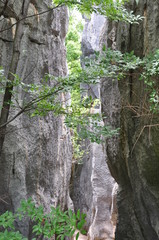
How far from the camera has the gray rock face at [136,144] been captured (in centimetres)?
508

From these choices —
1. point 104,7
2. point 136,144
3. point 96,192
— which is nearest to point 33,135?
point 136,144

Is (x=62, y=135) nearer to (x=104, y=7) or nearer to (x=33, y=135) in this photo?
(x=33, y=135)

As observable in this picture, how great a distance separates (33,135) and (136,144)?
2258 millimetres

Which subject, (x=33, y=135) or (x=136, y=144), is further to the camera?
(x=33, y=135)

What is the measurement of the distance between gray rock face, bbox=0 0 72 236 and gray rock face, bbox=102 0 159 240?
1.52 m

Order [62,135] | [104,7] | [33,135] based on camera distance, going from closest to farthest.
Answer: [104,7]
[33,135]
[62,135]

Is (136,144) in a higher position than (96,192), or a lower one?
higher

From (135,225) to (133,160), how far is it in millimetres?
1642

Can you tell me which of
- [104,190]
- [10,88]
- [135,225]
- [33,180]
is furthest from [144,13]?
[104,190]

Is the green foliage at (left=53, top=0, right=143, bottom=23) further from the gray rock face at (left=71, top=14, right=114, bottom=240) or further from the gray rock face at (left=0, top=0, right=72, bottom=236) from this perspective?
the gray rock face at (left=71, top=14, right=114, bottom=240)

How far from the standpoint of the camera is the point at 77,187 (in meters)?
18.1

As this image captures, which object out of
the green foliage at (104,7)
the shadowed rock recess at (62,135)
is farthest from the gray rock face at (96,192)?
the green foliage at (104,7)

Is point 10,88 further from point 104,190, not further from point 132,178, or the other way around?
point 104,190

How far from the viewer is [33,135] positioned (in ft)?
20.6
